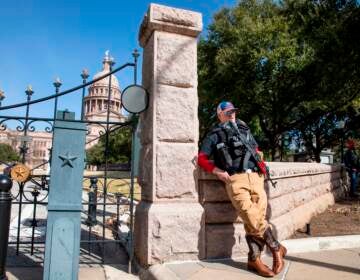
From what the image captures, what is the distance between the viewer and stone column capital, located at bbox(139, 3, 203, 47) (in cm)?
422

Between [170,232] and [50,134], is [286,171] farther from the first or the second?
[50,134]

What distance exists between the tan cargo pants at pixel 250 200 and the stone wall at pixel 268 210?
1.75 feet

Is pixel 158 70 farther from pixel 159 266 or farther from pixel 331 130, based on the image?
pixel 331 130

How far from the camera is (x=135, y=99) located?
4.27m

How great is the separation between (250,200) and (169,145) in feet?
3.81

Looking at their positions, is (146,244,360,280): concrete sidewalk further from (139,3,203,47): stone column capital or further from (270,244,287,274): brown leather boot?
(139,3,203,47): stone column capital

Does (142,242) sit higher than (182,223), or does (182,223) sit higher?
(182,223)

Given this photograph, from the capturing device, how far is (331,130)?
26.2 metres

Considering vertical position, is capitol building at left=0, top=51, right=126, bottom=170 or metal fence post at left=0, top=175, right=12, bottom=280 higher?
capitol building at left=0, top=51, right=126, bottom=170

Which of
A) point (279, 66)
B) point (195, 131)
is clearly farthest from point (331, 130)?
point (195, 131)

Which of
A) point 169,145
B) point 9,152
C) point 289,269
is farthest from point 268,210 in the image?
point 9,152

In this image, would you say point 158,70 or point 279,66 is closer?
point 158,70

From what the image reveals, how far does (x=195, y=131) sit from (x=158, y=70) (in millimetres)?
895

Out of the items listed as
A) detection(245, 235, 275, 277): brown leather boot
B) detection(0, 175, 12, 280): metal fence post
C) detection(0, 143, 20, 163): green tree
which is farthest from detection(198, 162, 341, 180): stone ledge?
detection(0, 143, 20, 163): green tree
